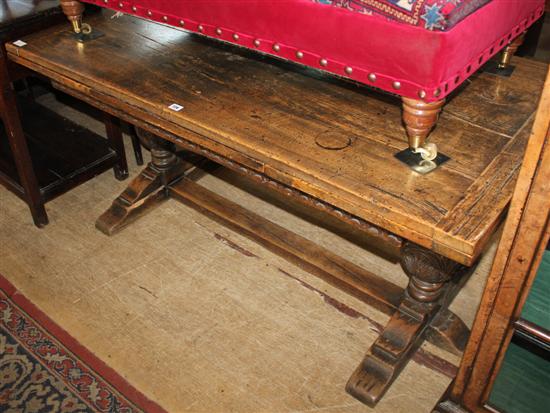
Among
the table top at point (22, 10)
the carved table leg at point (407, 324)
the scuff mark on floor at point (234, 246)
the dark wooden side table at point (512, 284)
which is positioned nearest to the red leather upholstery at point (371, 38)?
the dark wooden side table at point (512, 284)

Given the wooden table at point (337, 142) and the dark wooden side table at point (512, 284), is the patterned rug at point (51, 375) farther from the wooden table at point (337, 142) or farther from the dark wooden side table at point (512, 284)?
the dark wooden side table at point (512, 284)

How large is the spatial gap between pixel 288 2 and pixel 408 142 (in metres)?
0.46

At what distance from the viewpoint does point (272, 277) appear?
202cm

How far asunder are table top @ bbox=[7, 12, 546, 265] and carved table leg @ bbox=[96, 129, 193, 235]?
45cm

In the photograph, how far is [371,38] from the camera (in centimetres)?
127

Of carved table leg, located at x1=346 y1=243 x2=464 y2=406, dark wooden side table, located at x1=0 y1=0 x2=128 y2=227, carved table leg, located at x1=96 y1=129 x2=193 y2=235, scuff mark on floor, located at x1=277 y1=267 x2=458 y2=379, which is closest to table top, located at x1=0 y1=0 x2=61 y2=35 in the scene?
dark wooden side table, located at x1=0 y1=0 x2=128 y2=227

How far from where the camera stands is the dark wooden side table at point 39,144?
1965 mm

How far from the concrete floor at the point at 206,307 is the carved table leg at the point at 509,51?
29.4 inches

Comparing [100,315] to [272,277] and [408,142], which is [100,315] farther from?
[408,142]

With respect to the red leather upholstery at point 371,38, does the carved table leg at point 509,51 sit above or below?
below

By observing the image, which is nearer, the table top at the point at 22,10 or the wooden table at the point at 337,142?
the wooden table at the point at 337,142

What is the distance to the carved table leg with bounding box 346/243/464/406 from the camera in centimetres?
155

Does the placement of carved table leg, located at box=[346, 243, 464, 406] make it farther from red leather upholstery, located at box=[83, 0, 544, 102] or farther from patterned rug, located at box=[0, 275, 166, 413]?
patterned rug, located at box=[0, 275, 166, 413]

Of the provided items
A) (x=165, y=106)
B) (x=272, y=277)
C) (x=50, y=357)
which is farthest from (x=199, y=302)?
(x=165, y=106)
